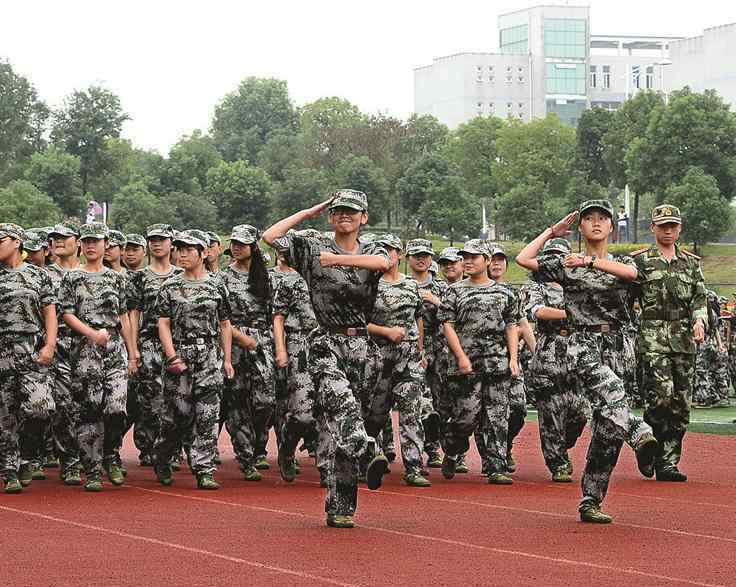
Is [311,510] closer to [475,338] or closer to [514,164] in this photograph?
[475,338]

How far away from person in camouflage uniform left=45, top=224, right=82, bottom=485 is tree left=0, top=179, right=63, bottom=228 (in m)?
70.0

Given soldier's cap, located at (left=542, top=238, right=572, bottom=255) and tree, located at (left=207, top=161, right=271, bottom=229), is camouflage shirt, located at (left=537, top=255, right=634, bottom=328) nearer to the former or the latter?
soldier's cap, located at (left=542, top=238, right=572, bottom=255)

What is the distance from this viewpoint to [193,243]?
12922mm

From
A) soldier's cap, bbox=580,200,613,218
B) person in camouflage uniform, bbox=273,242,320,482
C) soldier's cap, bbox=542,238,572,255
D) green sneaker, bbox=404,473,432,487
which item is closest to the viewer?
soldier's cap, bbox=580,200,613,218

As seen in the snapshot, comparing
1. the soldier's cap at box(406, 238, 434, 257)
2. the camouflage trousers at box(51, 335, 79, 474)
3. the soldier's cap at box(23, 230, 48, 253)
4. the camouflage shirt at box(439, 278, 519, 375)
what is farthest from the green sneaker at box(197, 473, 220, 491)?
the soldier's cap at box(406, 238, 434, 257)

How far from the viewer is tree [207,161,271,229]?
322ft

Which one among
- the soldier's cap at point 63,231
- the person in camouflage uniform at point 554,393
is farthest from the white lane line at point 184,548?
the person in camouflage uniform at point 554,393

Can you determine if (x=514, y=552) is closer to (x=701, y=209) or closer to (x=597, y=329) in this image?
(x=597, y=329)

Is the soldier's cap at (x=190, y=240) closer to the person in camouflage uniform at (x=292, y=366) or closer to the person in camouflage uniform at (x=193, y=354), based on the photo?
the person in camouflage uniform at (x=193, y=354)

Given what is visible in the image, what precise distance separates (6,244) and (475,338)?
4007mm

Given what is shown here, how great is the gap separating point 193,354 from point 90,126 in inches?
3920

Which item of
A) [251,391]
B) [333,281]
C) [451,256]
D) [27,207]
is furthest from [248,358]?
[27,207]

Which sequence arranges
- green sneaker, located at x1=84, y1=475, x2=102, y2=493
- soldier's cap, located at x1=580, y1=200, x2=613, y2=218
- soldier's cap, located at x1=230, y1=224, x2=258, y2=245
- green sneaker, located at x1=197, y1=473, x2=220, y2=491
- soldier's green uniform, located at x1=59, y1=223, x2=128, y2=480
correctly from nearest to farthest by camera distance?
1. soldier's cap, located at x1=580, y1=200, x2=613, y2=218
2. green sneaker, located at x1=84, y1=475, x2=102, y2=493
3. green sneaker, located at x1=197, y1=473, x2=220, y2=491
4. soldier's green uniform, located at x1=59, y1=223, x2=128, y2=480
5. soldier's cap, located at x1=230, y1=224, x2=258, y2=245

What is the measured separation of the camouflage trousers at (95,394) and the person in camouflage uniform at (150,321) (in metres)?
0.76
